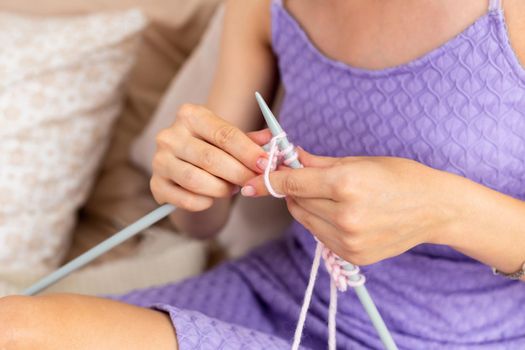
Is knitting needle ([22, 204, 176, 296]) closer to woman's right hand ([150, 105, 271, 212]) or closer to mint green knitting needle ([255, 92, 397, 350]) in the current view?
woman's right hand ([150, 105, 271, 212])

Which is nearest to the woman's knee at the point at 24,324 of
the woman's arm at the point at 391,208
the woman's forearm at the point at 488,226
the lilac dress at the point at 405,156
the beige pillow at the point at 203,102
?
the lilac dress at the point at 405,156

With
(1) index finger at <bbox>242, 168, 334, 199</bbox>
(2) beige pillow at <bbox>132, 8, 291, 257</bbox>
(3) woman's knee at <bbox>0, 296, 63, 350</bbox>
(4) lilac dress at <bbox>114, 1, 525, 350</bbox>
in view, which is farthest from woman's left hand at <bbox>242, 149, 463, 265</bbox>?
(2) beige pillow at <bbox>132, 8, 291, 257</bbox>

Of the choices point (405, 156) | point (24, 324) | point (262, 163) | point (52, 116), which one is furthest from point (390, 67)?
point (52, 116)

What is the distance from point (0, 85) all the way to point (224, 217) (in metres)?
0.41

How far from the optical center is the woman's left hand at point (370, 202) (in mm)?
642

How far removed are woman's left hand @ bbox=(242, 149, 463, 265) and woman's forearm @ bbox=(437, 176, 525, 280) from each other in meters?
0.01

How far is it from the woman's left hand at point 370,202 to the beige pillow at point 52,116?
1.99ft

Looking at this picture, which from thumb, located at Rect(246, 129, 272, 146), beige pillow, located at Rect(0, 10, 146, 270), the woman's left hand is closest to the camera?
the woman's left hand

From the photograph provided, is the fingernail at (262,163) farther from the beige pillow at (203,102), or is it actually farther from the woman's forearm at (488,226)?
the beige pillow at (203,102)

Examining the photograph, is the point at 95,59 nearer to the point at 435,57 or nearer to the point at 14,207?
the point at 14,207

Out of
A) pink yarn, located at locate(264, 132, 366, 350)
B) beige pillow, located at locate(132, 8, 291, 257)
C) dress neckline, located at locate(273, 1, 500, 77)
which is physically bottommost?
beige pillow, located at locate(132, 8, 291, 257)

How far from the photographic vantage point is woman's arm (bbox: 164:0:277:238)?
39.3 inches

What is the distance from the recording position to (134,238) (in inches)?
51.5

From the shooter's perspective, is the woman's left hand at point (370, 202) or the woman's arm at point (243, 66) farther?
the woman's arm at point (243, 66)
